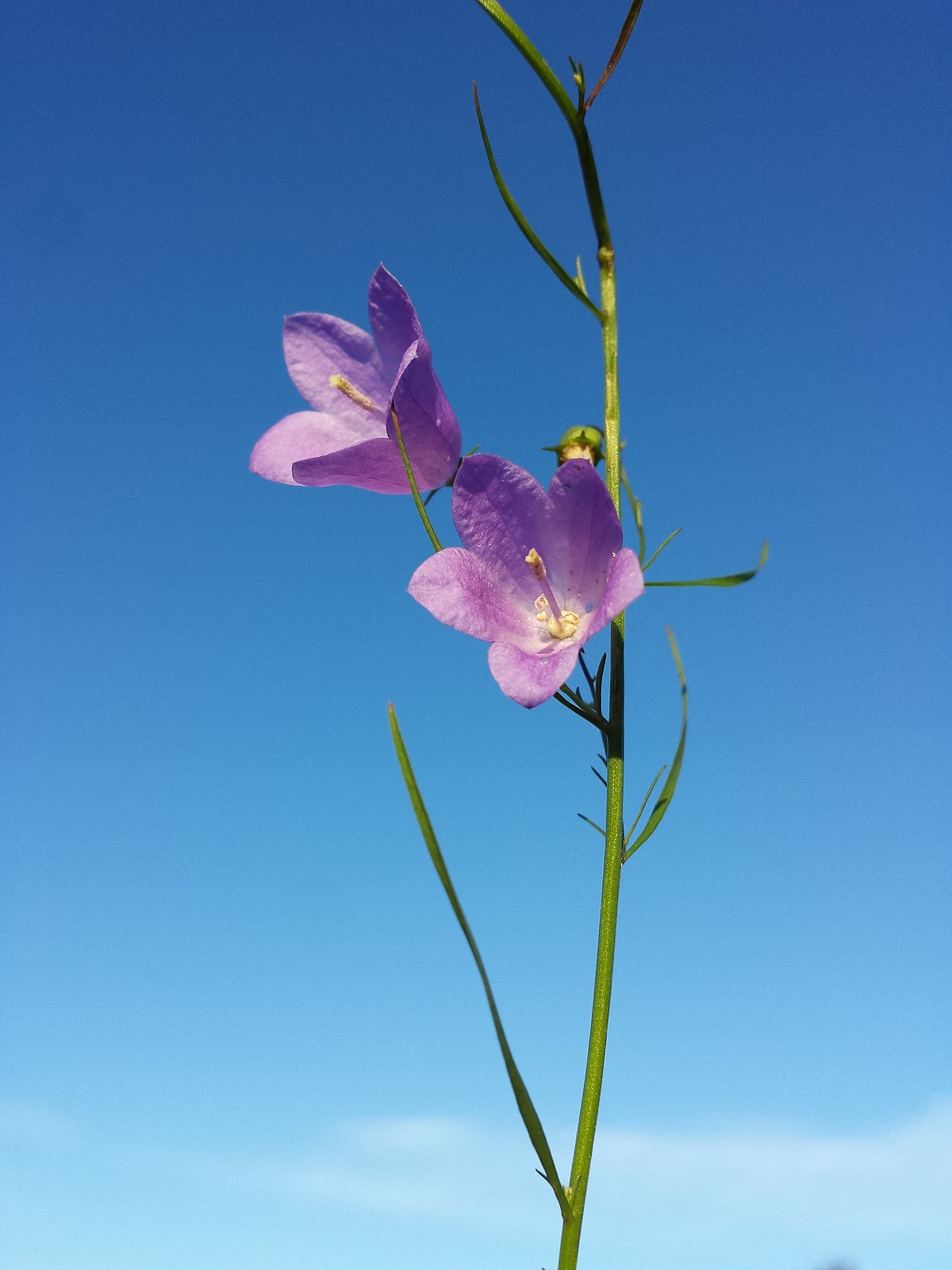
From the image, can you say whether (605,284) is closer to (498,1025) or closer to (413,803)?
(413,803)

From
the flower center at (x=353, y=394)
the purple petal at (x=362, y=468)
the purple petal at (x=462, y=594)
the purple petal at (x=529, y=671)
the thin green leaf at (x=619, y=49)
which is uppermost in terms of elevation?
the thin green leaf at (x=619, y=49)

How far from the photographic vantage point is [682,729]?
4.13ft

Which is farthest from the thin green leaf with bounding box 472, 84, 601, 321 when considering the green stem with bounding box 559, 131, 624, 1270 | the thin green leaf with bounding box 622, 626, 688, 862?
the thin green leaf with bounding box 622, 626, 688, 862

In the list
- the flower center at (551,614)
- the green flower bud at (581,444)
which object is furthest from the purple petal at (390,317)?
the flower center at (551,614)

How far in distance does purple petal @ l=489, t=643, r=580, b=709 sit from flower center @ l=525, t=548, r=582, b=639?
14 cm

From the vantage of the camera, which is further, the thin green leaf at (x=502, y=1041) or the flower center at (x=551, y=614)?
the flower center at (x=551, y=614)

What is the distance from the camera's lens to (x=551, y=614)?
1311 millimetres

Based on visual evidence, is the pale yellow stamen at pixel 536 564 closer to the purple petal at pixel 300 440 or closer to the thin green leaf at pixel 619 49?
the purple petal at pixel 300 440

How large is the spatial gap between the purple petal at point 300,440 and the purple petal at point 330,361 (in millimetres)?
18

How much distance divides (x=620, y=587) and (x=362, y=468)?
0.41m

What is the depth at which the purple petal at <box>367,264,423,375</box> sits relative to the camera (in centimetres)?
134

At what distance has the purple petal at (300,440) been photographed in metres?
1.42

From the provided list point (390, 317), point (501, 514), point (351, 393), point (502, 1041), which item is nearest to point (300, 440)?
point (351, 393)

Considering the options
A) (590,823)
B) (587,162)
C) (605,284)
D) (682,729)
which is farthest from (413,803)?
(587,162)
